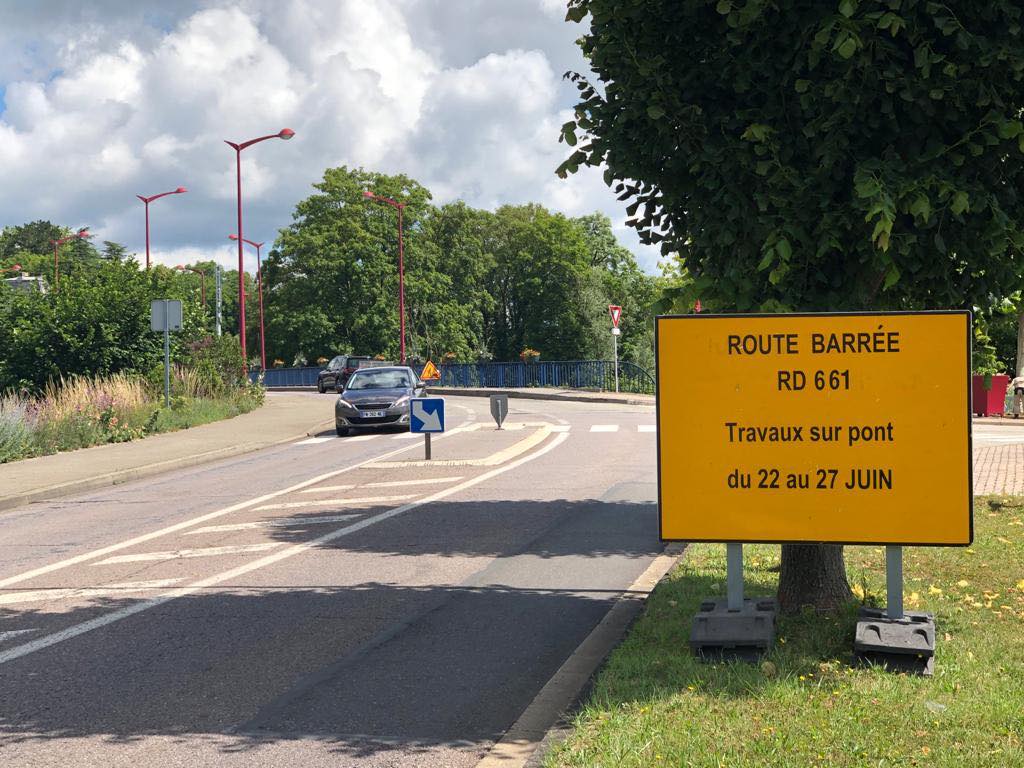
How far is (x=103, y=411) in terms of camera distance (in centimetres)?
2450

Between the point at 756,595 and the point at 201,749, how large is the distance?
372 cm

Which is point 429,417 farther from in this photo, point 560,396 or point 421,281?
point 421,281

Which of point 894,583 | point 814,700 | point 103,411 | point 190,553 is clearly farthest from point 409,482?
point 103,411

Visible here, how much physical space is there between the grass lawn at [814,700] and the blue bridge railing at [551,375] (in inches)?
1436

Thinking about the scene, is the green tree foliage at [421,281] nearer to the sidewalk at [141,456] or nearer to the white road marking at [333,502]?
the sidewalk at [141,456]

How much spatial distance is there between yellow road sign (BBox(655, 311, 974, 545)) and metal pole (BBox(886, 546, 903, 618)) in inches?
5.8

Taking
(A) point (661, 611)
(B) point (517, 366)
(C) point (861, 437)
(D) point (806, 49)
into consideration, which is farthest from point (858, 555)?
(B) point (517, 366)

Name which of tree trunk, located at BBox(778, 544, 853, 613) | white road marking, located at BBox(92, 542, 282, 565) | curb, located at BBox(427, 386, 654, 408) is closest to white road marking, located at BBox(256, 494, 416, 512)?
white road marking, located at BBox(92, 542, 282, 565)

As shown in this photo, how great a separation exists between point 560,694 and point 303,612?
2.79m

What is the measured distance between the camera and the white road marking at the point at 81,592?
8375mm

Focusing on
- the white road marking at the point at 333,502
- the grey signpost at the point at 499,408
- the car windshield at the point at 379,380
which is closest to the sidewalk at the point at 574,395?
the car windshield at the point at 379,380

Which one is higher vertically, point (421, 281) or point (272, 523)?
point (421, 281)

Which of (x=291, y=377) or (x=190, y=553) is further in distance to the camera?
(x=291, y=377)

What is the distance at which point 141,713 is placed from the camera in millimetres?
5559
